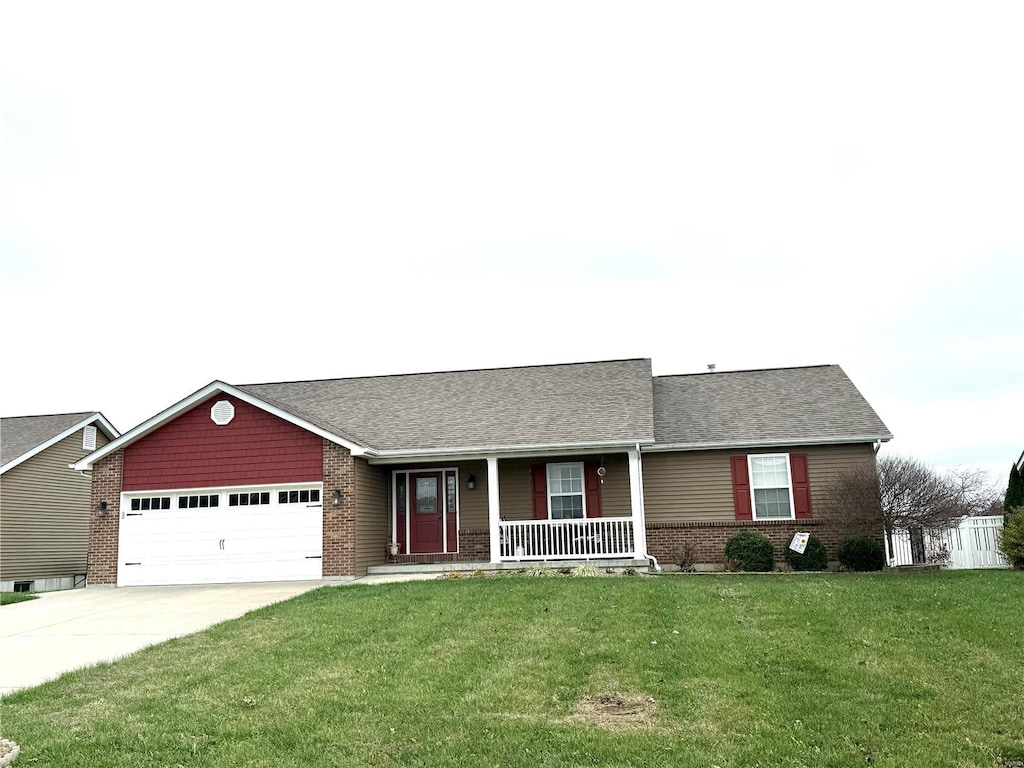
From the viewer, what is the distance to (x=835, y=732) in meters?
5.63

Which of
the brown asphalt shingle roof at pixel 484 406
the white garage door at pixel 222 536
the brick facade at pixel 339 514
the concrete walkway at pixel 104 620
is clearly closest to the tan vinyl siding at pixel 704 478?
the brown asphalt shingle roof at pixel 484 406

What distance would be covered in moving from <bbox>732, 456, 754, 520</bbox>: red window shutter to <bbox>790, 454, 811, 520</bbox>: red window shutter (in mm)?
965

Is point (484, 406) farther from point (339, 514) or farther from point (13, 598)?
point (13, 598)

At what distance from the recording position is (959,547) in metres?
18.2

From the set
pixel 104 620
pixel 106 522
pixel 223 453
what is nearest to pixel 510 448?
pixel 223 453

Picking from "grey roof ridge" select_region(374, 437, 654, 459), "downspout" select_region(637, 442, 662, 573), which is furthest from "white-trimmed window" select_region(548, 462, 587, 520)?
"grey roof ridge" select_region(374, 437, 654, 459)

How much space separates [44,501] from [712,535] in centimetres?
1971

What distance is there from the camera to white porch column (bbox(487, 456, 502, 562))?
1697 centimetres

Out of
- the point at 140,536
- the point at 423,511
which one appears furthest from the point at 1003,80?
the point at 140,536

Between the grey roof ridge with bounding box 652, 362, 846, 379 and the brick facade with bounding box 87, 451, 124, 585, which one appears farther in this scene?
the grey roof ridge with bounding box 652, 362, 846, 379

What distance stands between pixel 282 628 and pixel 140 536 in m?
9.19

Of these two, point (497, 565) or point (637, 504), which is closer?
point (637, 504)

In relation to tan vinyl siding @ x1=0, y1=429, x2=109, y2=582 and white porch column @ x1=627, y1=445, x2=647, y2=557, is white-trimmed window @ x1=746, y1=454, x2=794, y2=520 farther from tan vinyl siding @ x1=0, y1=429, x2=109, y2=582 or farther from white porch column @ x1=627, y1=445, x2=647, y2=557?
tan vinyl siding @ x1=0, y1=429, x2=109, y2=582

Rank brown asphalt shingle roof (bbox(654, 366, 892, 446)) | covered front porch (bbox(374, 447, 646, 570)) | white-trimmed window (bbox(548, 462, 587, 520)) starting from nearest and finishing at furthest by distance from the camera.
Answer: covered front porch (bbox(374, 447, 646, 570)) < brown asphalt shingle roof (bbox(654, 366, 892, 446)) < white-trimmed window (bbox(548, 462, 587, 520))
